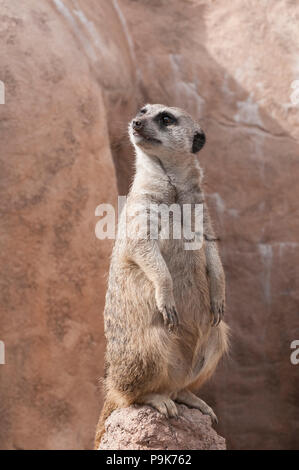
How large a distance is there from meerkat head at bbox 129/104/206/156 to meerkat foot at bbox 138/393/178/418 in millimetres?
1053

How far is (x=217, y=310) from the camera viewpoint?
10.0 ft

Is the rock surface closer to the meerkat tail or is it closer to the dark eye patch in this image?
the meerkat tail

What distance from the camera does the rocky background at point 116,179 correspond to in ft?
12.7

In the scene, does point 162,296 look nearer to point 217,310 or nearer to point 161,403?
point 217,310

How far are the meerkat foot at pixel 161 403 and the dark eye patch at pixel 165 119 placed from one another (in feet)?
3.90

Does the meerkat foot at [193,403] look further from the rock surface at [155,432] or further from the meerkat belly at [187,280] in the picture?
the meerkat belly at [187,280]

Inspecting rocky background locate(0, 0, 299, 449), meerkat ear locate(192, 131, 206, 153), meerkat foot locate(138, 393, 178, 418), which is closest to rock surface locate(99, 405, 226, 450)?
meerkat foot locate(138, 393, 178, 418)

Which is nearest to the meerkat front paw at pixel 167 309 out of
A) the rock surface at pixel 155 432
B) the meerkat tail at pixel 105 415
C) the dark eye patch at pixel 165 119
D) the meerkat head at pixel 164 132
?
the rock surface at pixel 155 432

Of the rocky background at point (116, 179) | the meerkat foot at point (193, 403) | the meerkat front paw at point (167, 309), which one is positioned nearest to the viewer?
the meerkat front paw at point (167, 309)

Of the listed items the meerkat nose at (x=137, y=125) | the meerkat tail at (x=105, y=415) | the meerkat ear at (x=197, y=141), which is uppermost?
the meerkat nose at (x=137, y=125)

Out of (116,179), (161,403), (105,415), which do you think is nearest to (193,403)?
(161,403)

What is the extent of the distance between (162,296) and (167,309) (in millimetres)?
57

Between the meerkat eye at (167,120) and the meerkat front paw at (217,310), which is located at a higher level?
the meerkat eye at (167,120)

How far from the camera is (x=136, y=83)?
4.61 metres
